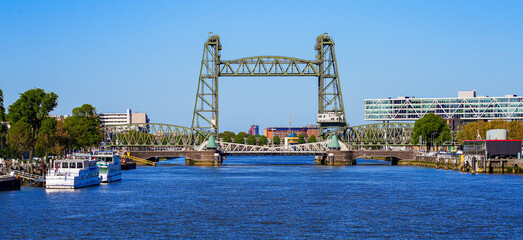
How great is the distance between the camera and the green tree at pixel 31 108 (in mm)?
99500

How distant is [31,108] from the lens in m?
100

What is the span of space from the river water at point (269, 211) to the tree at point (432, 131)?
294ft

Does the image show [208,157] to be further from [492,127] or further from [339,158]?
[492,127]

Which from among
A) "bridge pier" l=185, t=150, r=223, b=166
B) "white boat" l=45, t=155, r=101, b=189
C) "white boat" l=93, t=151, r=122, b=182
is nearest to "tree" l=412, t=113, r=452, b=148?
"bridge pier" l=185, t=150, r=223, b=166

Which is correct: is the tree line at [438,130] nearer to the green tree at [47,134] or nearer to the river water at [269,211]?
the river water at [269,211]

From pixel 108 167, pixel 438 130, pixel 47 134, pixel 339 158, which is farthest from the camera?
pixel 438 130

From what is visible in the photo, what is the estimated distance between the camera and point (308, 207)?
62906 mm

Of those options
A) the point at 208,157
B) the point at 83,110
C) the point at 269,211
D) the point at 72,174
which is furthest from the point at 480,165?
the point at 83,110

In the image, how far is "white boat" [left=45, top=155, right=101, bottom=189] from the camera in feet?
254

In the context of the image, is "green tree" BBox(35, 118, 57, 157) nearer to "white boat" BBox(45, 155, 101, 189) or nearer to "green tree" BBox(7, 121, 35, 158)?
"green tree" BBox(7, 121, 35, 158)

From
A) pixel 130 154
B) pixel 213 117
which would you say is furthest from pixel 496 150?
pixel 130 154

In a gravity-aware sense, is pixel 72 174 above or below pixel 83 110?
below

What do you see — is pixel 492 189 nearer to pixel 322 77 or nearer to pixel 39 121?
pixel 39 121

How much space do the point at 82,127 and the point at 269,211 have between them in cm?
7744
